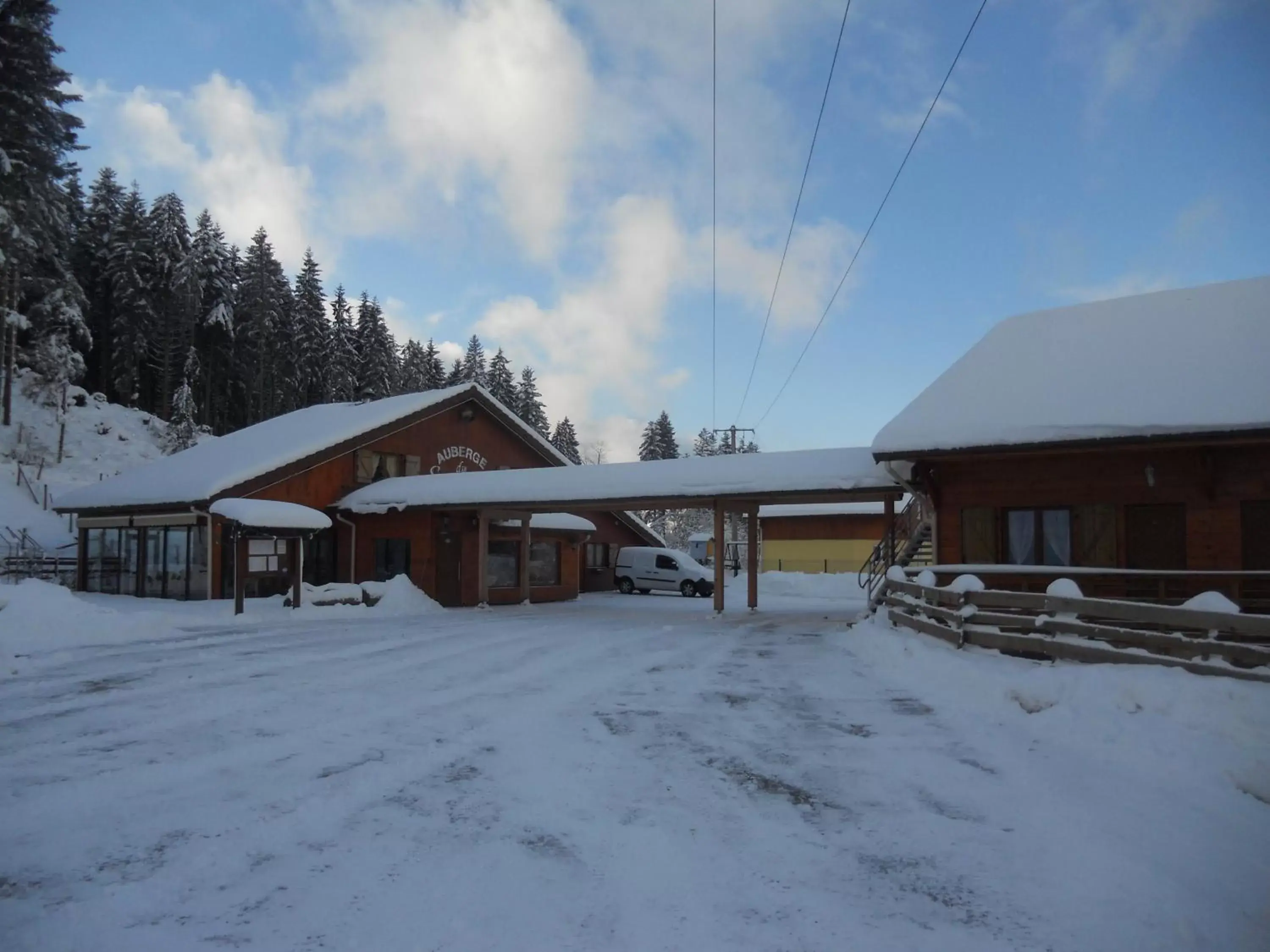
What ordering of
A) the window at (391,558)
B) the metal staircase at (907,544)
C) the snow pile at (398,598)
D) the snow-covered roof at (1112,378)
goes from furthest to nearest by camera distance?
the window at (391,558) → the snow pile at (398,598) → the metal staircase at (907,544) → the snow-covered roof at (1112,378)

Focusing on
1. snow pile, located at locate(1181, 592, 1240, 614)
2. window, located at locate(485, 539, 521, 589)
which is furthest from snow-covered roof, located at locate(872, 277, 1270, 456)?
window, located at locate(485, 539, 521, 589)

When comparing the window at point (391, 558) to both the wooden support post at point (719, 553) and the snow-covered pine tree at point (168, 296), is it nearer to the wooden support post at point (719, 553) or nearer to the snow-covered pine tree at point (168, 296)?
the wooden support post at point (719, 553)

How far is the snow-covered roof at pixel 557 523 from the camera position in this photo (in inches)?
1045

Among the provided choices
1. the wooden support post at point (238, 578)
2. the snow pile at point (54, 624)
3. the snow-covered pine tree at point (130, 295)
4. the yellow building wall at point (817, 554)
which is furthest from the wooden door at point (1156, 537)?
the snow-covered pine tree at point (130, 295)

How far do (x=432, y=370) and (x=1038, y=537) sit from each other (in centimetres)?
6256

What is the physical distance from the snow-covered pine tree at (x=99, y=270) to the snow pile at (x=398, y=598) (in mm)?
42608

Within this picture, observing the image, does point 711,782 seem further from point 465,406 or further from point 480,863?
point 465,406

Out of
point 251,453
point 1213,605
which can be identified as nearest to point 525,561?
point 251,453

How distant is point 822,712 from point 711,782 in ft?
9.90

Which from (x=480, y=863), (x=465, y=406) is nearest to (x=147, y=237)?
(x=465, y=406)

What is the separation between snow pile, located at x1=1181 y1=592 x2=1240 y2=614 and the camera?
811cm

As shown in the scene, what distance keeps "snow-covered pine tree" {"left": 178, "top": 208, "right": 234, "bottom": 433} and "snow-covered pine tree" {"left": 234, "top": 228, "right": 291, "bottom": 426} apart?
0.93m

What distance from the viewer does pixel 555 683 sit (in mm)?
10906

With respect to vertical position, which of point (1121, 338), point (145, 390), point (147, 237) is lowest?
point (1121, 338)
